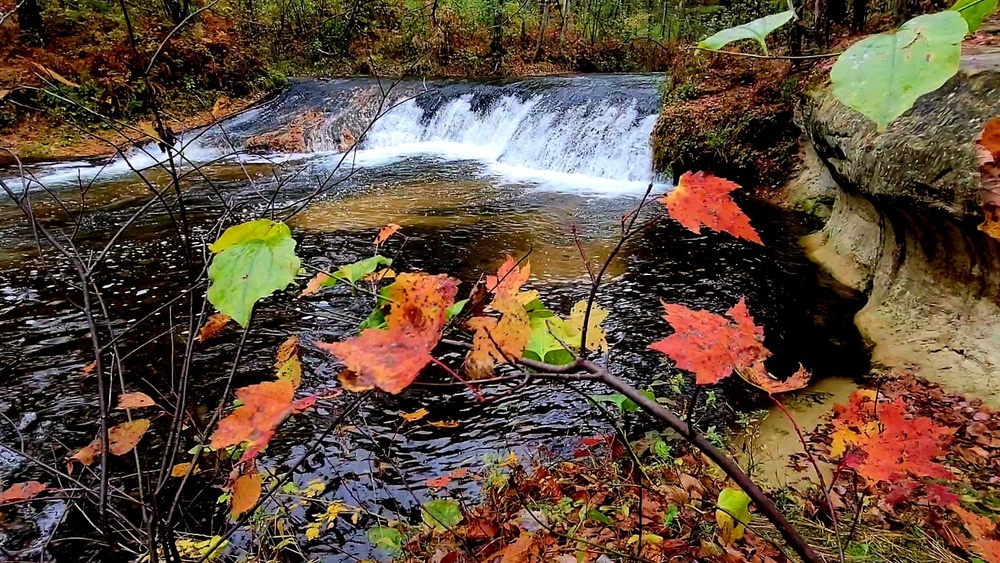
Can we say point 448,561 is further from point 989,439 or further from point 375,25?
point 375,25

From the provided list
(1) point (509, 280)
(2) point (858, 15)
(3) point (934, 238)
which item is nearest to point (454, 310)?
(1) point (509, 280)

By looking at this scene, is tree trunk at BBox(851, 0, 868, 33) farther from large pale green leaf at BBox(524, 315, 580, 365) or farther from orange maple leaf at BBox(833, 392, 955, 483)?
large pale green leaf at BBox(524, 315, 580, 365)

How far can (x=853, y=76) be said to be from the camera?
47 cm

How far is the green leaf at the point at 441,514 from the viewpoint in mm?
2324

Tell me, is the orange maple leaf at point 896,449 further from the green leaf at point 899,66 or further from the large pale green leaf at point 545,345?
the green leaf at point 899,66

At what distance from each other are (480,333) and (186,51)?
16110mm

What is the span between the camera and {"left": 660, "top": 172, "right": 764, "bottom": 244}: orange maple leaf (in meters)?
0.98

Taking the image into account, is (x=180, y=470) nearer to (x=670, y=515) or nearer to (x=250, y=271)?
(x=670, y=515)

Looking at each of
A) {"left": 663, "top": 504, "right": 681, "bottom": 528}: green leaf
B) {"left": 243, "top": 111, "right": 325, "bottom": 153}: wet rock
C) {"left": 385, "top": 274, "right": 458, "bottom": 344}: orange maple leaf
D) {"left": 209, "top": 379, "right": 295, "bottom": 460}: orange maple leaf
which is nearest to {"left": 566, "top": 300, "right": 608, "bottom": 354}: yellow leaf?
{"left": 385, "top": 274, "right": 458, "bottom": 344}: orange maple leaf

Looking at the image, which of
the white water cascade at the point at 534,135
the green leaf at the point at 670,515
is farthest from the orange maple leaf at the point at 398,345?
the white water cascade at the point at 534,135

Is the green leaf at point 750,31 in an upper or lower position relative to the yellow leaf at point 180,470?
upper

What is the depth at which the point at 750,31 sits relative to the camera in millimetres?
Answer: 552

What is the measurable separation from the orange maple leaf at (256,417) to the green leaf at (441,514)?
1475mm

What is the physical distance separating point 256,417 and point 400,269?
4.50 metres
